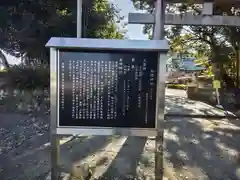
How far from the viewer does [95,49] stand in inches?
136

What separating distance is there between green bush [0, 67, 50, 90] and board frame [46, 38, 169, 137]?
6936 mm

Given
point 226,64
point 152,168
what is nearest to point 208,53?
point 226,64

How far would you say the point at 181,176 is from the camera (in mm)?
4246

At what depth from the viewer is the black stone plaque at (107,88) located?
3504mm

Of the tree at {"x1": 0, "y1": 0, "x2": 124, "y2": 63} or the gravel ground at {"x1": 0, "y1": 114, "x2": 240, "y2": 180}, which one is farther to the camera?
the tree at {"x1": 0, "y1": 0, "x2": 124, "y2": 63}

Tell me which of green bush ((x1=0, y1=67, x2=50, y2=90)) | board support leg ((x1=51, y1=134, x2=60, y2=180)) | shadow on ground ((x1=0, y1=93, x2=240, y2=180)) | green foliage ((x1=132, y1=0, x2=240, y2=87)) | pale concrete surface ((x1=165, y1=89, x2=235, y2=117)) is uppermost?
green foliage ((x1=132, y1=0, x2=240, y2=87))

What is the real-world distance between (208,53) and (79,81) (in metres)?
14.5

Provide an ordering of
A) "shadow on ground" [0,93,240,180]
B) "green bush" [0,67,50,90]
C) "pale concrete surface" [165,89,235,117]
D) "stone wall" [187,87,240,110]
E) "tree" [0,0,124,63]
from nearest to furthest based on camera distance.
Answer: "shadow on ground" [0,93,240,180] < "tree" [0,0,124,63] < "green bush" [0,67,50,90] < "pale concrete surface" [165,89,235,117] < "stone wall" [187,87,240,110]

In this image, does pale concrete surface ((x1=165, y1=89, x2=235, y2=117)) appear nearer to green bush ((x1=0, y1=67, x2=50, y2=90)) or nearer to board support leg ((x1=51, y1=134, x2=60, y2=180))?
green bush ((x1=0, y1=67, x2=50, y2=90))

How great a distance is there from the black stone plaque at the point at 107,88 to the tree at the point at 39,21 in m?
5.67

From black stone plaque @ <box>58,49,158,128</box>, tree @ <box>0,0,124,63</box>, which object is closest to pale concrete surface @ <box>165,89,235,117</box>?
tree @ <box>0,0,124,63</box>

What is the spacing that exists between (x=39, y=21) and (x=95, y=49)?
656 centimetres

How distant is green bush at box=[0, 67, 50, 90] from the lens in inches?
401

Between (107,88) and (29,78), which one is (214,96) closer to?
(29,78)
